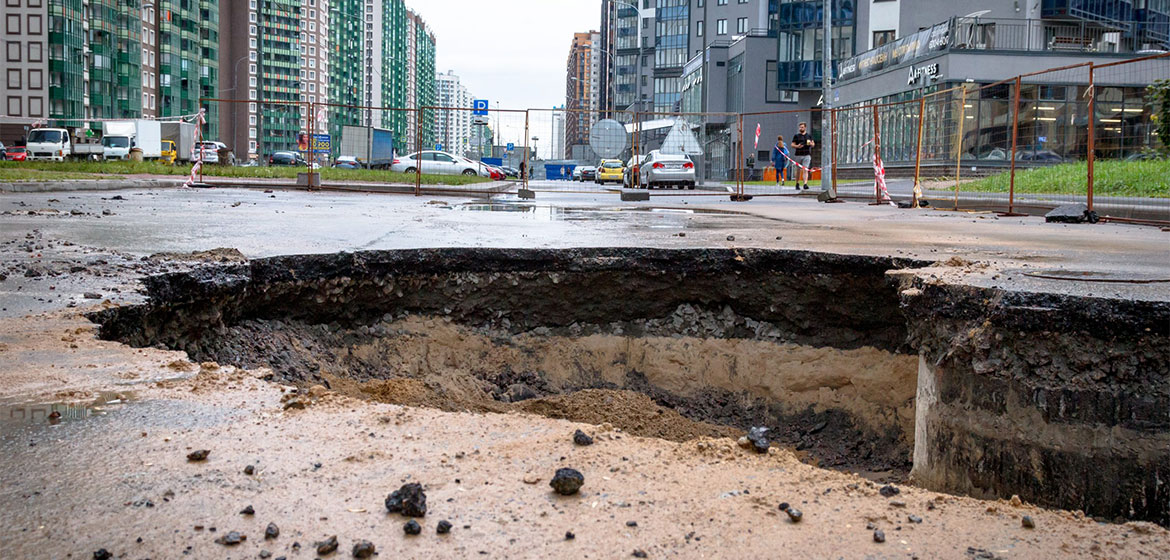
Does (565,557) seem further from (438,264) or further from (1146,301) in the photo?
(438,264)

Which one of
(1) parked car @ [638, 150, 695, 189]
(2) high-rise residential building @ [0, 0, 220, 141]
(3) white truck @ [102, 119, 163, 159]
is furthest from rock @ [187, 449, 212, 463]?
(2) high-rise residential building @ [0, 0, 220, 141]

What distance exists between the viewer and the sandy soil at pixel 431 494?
76.0 inches

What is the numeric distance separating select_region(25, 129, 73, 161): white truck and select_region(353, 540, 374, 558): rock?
160ft

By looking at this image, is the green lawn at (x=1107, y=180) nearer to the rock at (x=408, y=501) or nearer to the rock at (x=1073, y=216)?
the rock at (x=1073, y=216)

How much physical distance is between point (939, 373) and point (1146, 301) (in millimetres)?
950

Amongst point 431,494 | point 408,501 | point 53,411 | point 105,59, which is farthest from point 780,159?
point 105,59

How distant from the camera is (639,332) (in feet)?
22.2

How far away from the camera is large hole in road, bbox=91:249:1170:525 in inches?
148

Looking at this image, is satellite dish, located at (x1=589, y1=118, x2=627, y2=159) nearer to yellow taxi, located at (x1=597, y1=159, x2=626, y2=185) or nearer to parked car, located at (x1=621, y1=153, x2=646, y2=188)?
parked car, located at (x1=621, y1=153, x2=646, y2=188)

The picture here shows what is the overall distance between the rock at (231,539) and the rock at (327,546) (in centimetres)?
16

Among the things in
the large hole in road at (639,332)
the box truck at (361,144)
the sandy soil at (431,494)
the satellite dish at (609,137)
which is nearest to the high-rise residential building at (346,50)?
the box truck at (361,144)

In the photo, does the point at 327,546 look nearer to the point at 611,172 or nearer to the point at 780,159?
the point at 780,159

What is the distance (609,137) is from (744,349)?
21.1m

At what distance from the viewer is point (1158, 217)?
11.4m
